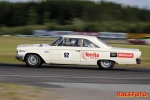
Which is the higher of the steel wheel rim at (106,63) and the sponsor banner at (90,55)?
the sponsor banner at (90,55)

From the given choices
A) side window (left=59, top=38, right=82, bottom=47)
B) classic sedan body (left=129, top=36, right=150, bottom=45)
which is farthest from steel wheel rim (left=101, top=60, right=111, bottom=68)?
classic sedan body (left=129, top=36, right=150, bottom=45)

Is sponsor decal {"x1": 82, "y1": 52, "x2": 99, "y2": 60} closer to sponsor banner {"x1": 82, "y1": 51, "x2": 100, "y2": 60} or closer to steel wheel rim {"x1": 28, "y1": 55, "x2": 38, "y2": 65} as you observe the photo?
sponsor banner {"x1": 82, "y1": 51, "x2": 100, "y2": 60}

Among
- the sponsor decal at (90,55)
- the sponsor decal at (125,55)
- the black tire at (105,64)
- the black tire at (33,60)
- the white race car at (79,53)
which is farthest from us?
the black tire at (33,60)

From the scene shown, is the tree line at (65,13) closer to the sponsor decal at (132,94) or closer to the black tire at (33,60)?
the black tire at (33,60)

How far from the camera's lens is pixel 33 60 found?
15.0 m

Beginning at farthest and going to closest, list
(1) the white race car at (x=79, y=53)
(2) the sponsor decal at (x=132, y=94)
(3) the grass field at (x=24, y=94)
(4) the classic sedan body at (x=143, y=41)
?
(4) the classic sedan body at (x=143, y=41), (1) the white race car at (x=79, y=53), (2) the sponsor decal at (x=132, y=94), (3) the grass field at (x=24, y=94)

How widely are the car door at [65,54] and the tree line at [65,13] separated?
259 feet

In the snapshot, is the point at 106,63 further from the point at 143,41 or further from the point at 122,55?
the point at 143,41

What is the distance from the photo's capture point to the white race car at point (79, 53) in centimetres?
1451

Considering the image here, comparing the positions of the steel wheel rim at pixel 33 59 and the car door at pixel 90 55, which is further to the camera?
the steel wheel rim at pixel 33 59

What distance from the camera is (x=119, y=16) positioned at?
102 m

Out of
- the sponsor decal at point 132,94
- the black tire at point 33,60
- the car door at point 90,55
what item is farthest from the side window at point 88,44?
the sponsor decal at point 132,94

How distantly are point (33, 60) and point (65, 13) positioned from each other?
8492cm

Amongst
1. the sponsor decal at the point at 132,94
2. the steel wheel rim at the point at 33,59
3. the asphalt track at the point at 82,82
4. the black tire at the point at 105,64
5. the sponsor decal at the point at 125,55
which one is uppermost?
the sponsor decal at the point at 125,55
